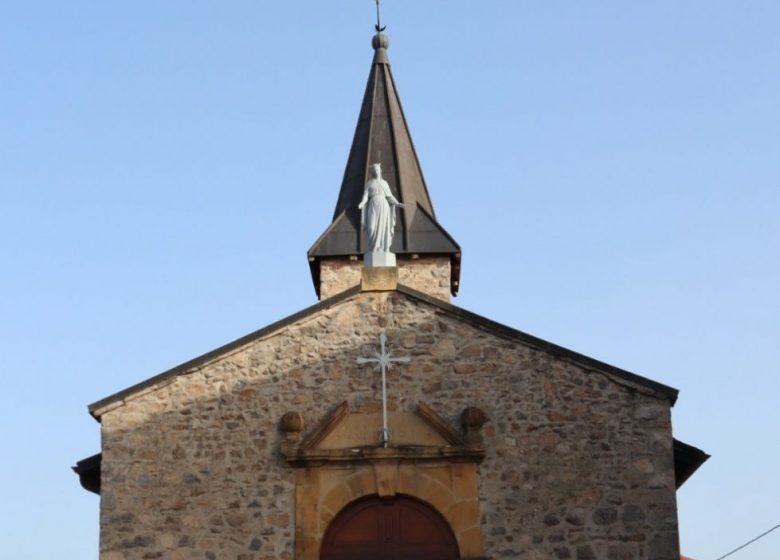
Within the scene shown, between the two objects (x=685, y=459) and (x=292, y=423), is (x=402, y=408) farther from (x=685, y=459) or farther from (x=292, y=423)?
(x=685, y=459)

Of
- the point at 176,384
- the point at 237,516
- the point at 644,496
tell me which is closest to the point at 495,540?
the point at 644,496

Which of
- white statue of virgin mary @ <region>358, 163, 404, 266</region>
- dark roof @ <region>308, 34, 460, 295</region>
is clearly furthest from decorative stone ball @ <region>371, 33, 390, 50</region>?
white statue of virgin mary @ <region>358, 163, 404, 266</region>

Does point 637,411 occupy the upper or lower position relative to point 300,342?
lower

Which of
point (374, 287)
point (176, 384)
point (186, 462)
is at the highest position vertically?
point (374, 287)

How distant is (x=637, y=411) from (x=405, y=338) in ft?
9.78

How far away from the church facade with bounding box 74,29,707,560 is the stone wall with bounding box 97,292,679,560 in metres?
0.02

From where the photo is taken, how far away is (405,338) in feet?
54.5

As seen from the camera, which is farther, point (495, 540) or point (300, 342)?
point (300, 342)

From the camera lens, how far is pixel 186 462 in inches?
636

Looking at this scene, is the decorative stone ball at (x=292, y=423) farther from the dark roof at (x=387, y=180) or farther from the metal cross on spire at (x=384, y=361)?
the dark roof at (x=387, y=180)

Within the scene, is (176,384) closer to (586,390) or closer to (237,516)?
(237,516)

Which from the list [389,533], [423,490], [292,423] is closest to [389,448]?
[423,490]

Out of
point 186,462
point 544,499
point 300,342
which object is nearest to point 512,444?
point 544,499

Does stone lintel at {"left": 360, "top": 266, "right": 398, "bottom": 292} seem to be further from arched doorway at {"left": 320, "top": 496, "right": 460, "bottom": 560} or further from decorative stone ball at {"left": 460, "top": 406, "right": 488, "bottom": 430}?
arched doorway at {"left": 320, "top": 496, "right": 460, "bottom": 560}
